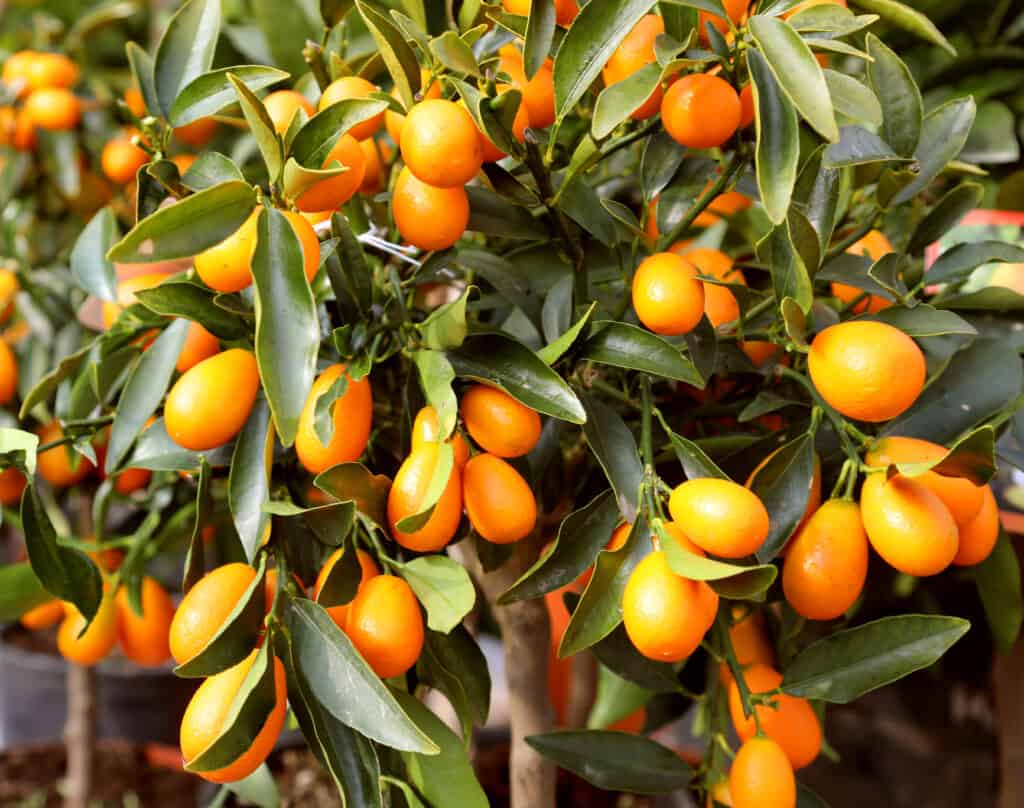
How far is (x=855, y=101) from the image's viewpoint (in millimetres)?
425

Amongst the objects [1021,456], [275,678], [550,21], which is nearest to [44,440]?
[275,678]

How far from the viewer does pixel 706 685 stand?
2.22 feet

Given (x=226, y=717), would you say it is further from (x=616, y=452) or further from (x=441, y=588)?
(x=616, y=452)

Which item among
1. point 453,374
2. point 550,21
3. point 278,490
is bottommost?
point 278,490

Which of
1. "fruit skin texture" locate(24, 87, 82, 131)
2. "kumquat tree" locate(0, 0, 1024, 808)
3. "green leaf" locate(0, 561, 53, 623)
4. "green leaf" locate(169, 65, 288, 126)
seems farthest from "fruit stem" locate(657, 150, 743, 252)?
"fruit skin texture" locate(24, 87, 82, 131)

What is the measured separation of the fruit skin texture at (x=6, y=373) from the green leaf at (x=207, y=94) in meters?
0.37

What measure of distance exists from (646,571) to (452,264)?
23 centimetres

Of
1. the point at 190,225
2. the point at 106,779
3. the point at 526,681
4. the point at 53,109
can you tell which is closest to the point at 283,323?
the point at 190,225

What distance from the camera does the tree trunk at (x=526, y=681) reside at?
0.65 meters

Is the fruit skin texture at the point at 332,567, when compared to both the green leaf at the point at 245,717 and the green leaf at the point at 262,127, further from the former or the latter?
the green leaf at the point at 262,127

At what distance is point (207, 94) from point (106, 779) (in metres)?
0.92

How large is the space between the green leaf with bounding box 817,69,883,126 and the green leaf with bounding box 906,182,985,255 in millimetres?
138

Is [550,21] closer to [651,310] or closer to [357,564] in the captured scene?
[651,310]

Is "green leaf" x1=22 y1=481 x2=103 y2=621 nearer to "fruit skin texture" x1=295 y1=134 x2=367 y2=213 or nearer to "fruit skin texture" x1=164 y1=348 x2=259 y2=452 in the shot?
"fruit skin texture" x1=164 y1=348 x2=259 y2=452
